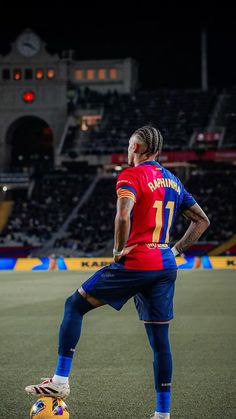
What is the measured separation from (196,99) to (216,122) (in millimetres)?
4253

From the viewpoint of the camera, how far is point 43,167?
61.2 metres

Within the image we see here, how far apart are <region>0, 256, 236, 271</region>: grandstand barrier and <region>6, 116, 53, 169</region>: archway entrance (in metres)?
36.3

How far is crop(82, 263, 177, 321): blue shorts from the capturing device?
17.3ft

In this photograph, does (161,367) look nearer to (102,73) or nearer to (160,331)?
(160,331)

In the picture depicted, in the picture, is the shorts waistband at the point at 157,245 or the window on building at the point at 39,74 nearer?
the shorts waistband at the point at 157,245

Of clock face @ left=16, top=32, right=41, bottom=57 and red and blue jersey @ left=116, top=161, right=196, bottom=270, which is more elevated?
clock face @ left=16, top=32, right=41, bottom=57

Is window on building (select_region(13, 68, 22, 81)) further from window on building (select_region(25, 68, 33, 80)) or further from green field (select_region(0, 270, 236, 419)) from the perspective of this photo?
green field (select_region(0, 270, 236, 419))

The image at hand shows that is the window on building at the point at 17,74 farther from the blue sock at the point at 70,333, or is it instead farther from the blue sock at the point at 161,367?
the blue sock at the point at 161,367

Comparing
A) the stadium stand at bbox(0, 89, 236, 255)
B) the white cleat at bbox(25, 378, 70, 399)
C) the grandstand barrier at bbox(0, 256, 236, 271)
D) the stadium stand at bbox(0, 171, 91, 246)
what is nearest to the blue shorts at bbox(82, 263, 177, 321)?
the white cleat at bbox(25, 378, 70, 399)

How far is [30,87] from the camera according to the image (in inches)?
2532

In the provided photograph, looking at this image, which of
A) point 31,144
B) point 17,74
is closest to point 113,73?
point 17,74

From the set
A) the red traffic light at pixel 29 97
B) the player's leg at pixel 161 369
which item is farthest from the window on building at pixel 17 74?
the player's leg at pixel 161 369

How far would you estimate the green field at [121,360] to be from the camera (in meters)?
6.09

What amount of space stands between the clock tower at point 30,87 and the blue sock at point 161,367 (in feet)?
194
